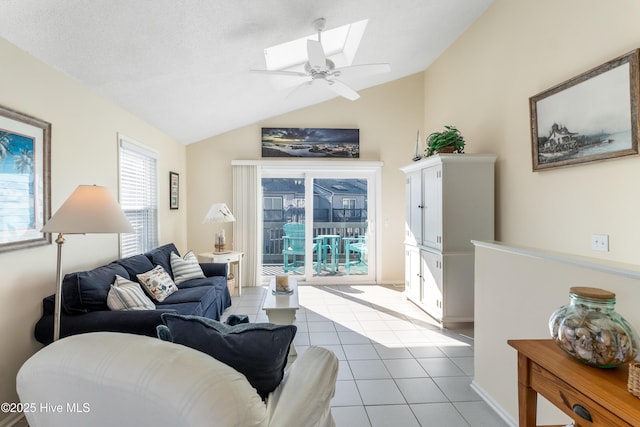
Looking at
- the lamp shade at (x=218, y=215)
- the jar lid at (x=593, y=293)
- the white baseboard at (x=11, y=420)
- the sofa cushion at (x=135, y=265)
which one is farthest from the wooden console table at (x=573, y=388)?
the lamp shade at (x=218, y=215)

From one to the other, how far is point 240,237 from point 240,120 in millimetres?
1864

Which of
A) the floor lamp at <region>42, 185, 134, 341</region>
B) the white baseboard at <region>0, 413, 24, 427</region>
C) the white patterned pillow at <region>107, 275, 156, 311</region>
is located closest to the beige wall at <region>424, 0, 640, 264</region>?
the floor lamp at <region>42, 185, 134, 341</region>

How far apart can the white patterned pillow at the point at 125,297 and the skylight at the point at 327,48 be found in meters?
2.61

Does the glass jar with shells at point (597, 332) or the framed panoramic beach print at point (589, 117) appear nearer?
the glass jar with shells at point (597, 332)

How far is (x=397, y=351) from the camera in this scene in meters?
2.97

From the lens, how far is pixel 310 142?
532 cm

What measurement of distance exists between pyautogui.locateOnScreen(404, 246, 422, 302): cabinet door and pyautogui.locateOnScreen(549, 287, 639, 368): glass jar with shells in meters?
2.86

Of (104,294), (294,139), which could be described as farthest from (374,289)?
(104,294)

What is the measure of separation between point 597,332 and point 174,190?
4881 mm

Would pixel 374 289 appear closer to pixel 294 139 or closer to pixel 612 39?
pixel 294 139

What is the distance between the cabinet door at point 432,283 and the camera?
3594 mm

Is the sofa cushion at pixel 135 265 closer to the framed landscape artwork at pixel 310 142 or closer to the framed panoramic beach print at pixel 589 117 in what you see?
the framed landscape artwork at pixel 310 142

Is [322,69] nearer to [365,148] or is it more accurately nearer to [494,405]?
[365,148]

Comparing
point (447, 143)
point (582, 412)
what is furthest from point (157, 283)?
point (447, 143)
